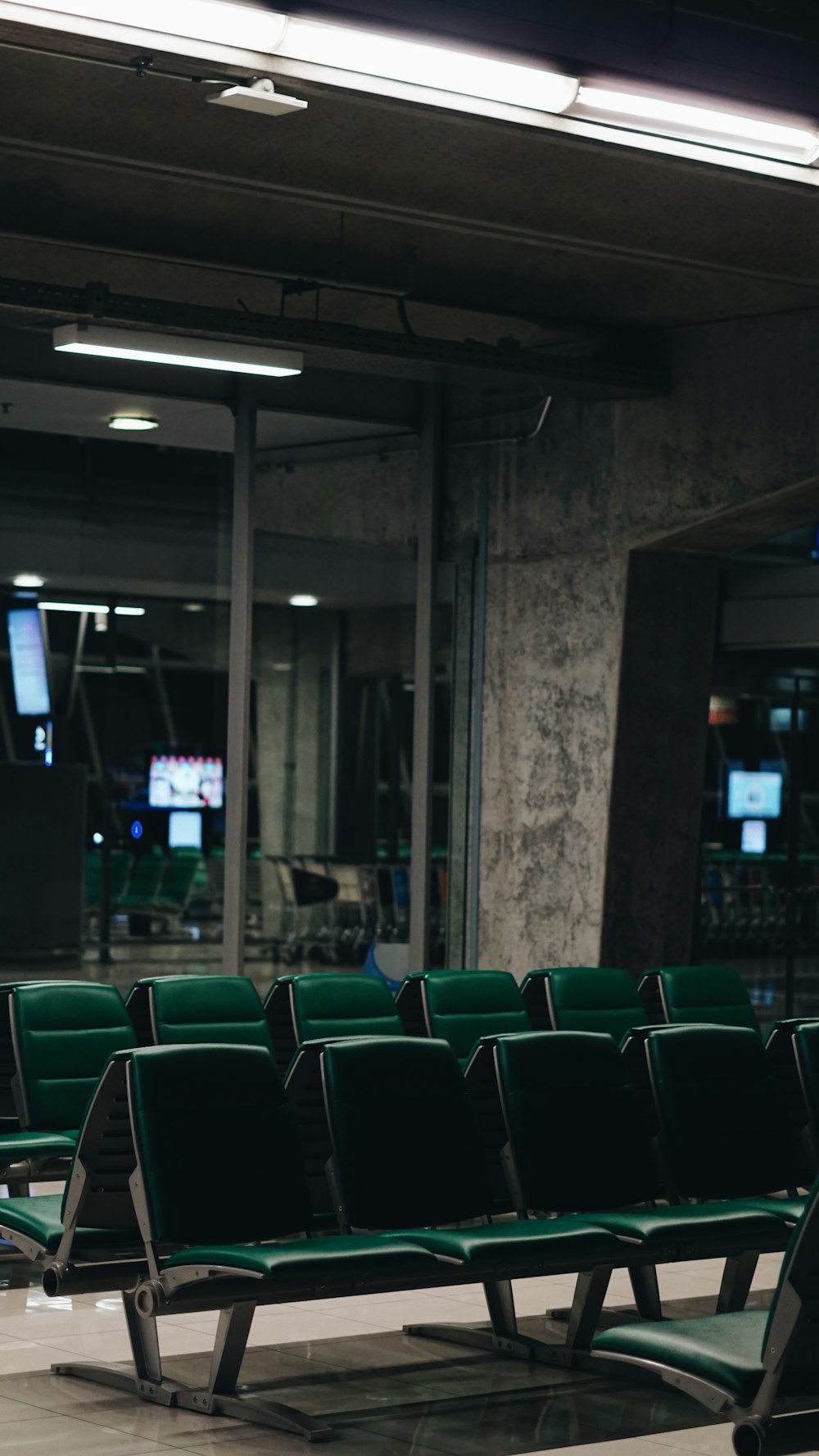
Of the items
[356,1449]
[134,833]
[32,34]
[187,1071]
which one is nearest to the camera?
[356,1449]

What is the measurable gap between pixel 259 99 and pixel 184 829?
5112 millimetres

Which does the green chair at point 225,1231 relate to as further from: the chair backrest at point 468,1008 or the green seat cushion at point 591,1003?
the green seat cushion at point 591,1003

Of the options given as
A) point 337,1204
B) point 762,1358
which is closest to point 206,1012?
point 337,1204

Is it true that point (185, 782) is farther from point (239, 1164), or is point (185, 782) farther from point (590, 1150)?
point (239, 1164)

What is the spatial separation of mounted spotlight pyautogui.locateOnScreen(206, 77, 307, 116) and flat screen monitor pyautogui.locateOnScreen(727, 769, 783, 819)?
24.6 ft

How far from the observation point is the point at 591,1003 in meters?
7.30

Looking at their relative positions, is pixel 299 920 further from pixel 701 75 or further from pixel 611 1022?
pixel 701 75

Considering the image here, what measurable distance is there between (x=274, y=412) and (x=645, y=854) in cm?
303

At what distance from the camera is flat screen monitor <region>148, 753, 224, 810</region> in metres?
10.1

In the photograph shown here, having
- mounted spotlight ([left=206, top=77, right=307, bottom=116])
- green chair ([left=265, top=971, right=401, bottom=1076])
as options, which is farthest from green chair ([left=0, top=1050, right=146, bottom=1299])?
mounted spotlight ([left=206, top=77, right=307, bottom=116])

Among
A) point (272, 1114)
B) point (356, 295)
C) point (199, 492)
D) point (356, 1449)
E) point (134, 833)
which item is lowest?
point (356, 1449)

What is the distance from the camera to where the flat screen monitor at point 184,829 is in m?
10.1

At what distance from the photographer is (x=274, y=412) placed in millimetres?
10391

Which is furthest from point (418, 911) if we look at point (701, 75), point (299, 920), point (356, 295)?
point (701, 75)
